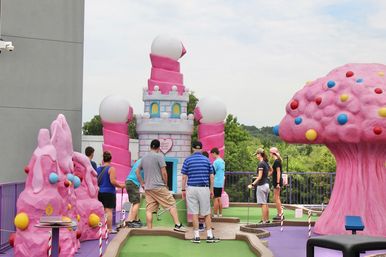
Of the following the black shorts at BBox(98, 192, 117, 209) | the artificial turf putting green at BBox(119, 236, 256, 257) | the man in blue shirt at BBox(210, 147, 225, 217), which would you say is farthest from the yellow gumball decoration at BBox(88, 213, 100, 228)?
the man in blue shirt at BBox(210, 147, 225, 217)

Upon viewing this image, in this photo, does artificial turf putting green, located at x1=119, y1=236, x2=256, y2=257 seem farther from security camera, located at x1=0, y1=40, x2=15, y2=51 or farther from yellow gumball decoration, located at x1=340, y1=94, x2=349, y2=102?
security camera, located at x1=0, y1=40, x2=15, y2=51

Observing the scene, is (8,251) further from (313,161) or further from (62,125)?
(313,161)

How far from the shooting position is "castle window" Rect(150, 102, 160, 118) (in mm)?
23469

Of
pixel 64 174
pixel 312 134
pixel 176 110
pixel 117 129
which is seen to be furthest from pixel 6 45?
pixel 176 110

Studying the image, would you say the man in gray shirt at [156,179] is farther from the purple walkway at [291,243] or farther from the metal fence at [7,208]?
the metal fence at [7,208]

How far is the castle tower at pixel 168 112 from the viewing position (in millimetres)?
23172

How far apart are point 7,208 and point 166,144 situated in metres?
13.0

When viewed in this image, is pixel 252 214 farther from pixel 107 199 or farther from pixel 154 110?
pixel 107 199

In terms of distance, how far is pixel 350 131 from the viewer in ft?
38.8

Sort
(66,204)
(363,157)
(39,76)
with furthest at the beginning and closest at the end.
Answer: (363,157)
(39,76)
(66,204)

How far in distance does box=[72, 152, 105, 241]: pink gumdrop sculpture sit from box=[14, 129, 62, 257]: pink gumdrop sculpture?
1.98 metres

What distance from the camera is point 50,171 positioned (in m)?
9.12

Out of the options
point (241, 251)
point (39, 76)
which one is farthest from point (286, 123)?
point (39, 76)

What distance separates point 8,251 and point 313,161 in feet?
174
